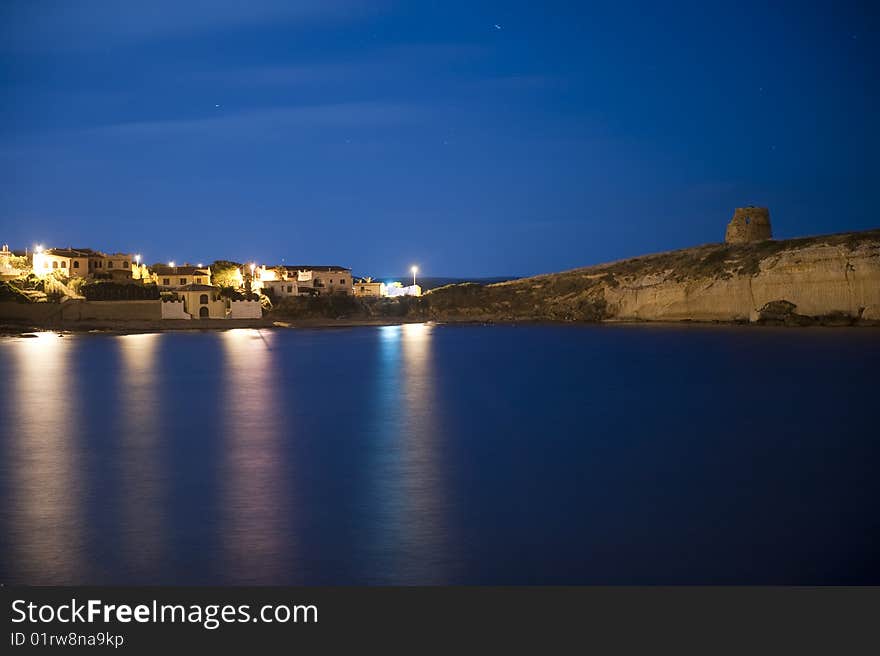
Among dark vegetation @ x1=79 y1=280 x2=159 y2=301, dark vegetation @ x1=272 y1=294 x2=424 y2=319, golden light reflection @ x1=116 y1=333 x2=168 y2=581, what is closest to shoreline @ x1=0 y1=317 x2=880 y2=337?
dark vegetation @ x1=272 y1=294 x2=424 y2=319

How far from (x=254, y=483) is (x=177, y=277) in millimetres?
60101

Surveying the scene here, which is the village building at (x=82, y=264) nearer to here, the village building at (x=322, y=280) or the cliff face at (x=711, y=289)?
the village building at (x=322, y=280)

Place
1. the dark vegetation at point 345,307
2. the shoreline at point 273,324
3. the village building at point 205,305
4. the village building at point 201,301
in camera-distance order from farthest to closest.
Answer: the dark vegetation at point 345,307 < the village building at point 201,301 < the village building at point 205,305 < the shoreline at point 273,324

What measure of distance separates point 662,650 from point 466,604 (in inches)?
76.7

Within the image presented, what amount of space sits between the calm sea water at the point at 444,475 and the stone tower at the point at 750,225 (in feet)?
143

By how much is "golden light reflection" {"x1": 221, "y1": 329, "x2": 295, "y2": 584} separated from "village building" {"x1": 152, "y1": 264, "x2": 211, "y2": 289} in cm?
4129

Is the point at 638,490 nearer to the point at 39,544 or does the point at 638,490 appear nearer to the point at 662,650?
the point at 662,650

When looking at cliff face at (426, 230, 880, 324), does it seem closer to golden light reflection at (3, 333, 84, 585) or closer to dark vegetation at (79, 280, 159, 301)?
dark vegetation at (79, 280, 159, 301)

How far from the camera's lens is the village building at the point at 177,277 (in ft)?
232

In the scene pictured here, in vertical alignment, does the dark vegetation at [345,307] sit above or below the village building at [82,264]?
below

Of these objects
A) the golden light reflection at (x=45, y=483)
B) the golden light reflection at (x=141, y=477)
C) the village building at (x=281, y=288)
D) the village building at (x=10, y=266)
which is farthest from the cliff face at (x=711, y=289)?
the golden light reflection at (x=45, y=483)

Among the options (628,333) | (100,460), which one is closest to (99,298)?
(628,333)

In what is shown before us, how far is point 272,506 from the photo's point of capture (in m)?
12.8

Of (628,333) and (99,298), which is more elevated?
(99,298)
